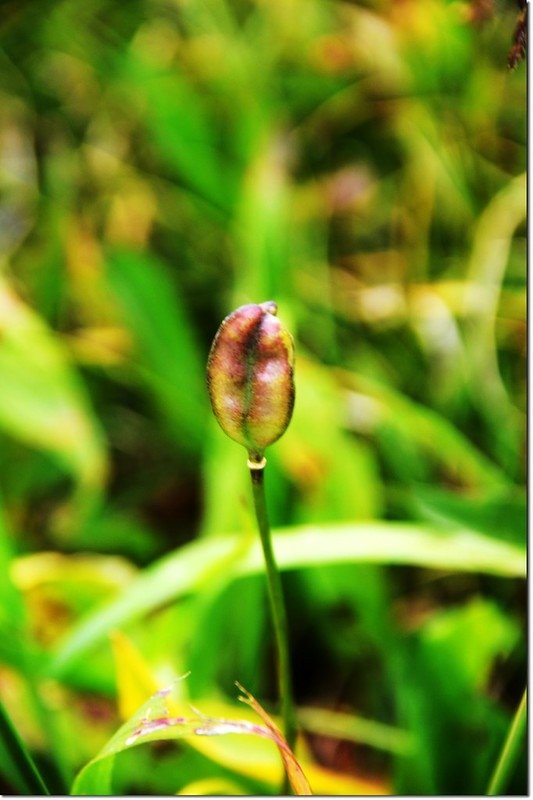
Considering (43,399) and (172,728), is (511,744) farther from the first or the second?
(43,399)

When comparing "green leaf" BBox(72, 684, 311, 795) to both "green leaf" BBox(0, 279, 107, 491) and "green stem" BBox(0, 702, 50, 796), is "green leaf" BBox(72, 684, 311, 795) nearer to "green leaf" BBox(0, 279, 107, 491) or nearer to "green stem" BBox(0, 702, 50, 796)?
"green stem" BBox(0, 702, 50, 796)

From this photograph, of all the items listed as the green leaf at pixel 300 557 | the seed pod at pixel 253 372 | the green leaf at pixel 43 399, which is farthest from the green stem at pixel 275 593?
the green leaf at pixel 43 399

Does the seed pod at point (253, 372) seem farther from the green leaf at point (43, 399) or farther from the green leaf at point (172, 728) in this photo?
the green leaf at point (43, 399)

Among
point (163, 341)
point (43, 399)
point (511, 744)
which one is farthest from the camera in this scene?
point (163, 341)

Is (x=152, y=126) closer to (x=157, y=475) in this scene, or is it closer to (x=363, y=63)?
(x=363, y=63)

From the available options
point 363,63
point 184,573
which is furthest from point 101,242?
point 184,573

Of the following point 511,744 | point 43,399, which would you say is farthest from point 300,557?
point 43,399
